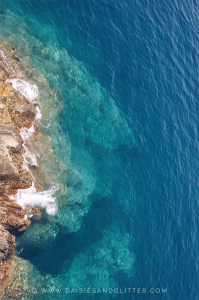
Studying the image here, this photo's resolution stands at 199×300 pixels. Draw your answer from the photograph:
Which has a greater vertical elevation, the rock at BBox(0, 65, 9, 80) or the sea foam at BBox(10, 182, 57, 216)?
the rock at BBox(0, 65, 9, 80)

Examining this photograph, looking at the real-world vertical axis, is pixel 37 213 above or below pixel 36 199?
below

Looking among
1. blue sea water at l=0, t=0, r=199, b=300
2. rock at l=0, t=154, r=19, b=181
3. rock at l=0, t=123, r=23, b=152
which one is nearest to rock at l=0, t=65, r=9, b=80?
blue sea water at l=0, t=0, r=199, b=300

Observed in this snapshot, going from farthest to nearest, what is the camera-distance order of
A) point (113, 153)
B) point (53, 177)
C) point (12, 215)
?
point (113, 153) < point (53, 177) < point (12, 215)

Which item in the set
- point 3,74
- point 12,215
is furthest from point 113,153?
point 3,74

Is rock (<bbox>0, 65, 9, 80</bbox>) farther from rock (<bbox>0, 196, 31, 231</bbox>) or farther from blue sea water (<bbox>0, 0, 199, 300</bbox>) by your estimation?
rock (<bbox>0, 196, 31, 231</bbox>)

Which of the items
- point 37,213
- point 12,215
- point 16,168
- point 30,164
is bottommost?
point 37,213

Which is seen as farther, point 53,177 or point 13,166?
point 53,177

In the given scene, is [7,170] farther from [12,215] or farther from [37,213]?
[37,213]
